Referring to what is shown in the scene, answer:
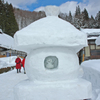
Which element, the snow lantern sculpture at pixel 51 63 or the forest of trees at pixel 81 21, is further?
the forest of trees at pixel 81 21

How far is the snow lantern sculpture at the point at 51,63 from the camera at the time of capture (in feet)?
8.50

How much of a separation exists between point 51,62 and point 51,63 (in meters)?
0.02

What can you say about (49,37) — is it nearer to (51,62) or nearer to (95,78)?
(51,62)

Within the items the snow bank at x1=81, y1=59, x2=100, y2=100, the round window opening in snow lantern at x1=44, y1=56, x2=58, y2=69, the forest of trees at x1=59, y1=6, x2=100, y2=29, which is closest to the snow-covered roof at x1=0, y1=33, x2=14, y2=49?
the forest of trees at x1=59, y1=6, x2=100, y2=29

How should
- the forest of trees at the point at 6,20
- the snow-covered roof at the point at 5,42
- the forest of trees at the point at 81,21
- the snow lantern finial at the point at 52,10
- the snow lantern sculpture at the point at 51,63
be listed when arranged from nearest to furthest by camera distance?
the snow lantern sculpture at the point at 51,63
the snow lantern finial at the point at 52,10
the snow-covered roof at the point at 5,42
the forest of trees at the point at 81,21
the forest of trees at the point at 6,20

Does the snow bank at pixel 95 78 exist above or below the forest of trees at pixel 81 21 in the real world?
below

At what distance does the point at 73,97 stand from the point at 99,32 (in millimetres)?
15736

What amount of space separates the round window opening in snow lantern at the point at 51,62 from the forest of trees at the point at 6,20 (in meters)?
25.4

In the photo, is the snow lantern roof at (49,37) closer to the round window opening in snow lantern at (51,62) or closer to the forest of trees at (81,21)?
the round window opening in snow lantern at (51,62)

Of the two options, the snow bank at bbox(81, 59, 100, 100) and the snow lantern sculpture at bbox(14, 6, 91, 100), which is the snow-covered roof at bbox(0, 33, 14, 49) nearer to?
the snow bank at bbox(81, 59, 100, 100)

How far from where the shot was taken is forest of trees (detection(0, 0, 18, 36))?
85.4 feet

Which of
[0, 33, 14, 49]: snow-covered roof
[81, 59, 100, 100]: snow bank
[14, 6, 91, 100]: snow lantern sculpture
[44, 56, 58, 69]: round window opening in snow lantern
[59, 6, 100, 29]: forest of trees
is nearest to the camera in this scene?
[14, 6, 91, 100]: snow lantern sculpture

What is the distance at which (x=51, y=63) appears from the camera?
117 inches

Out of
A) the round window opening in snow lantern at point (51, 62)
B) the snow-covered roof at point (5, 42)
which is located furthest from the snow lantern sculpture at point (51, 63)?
the snow-covered roof at point (5, 42)
